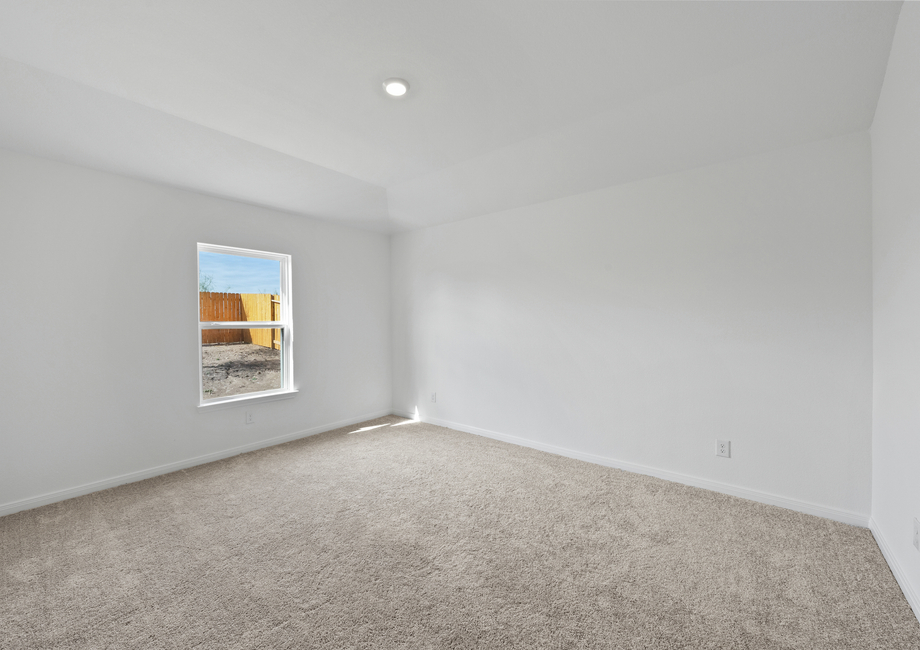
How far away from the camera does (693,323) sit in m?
2.89

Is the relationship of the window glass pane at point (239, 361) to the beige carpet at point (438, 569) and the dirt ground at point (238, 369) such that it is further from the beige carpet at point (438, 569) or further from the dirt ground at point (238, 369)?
the beige carpet at point (438, 569)

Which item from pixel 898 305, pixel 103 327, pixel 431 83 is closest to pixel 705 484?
pixel 898 305

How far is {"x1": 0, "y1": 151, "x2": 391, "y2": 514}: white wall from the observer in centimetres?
257

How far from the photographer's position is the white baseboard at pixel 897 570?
1.63 m

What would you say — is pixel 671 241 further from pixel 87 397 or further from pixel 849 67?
pixel 87 397

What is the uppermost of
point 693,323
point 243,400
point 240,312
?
point 240,312

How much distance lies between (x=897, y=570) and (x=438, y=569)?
2066 mm

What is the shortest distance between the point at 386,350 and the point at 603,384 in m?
2.65

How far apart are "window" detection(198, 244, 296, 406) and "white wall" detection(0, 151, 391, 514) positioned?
155mm

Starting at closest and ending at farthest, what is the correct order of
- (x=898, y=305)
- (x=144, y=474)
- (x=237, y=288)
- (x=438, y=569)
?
(x=898, y=305), (x=438, y=569), (x=144, y=474), (x=237, y=288)

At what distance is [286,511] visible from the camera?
2562mm

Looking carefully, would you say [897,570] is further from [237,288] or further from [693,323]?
[237,288]

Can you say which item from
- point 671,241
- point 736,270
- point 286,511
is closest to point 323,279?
point 286,511

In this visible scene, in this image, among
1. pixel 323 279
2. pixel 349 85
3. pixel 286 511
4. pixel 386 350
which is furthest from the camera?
pixel 386 350
